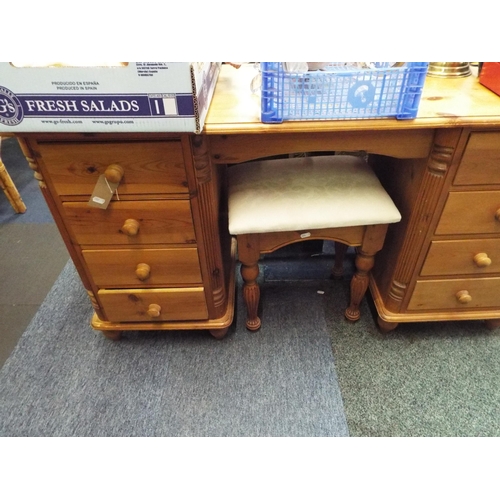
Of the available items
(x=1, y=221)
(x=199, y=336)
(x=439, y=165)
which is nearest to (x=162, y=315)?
(x=199, y=336)

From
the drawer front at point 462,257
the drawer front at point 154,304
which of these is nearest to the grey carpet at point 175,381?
the drawer front at point 154,304

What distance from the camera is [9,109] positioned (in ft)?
2.22

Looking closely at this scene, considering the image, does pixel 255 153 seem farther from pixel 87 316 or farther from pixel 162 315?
pixel 87 316

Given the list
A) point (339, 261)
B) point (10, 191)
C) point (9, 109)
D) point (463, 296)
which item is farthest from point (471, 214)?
point (10, 191)

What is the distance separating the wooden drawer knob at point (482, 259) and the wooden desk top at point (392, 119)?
36 centimetres

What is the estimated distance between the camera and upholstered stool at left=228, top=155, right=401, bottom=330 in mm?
914

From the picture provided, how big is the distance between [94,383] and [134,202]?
59cm

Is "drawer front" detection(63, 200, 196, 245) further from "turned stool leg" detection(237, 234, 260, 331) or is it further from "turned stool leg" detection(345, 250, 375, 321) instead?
"turned stool leg" detection(345, 250, 375, 321)

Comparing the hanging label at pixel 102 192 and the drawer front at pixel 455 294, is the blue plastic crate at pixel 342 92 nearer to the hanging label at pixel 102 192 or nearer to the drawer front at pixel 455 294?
the hanging label at pixel 102 192

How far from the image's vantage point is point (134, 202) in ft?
2.81

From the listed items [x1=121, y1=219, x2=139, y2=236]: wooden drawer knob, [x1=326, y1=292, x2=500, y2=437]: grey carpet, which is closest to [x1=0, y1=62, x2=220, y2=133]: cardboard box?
[x1=121, y1=219, x2=139, y2=236]: wooden drawer knob

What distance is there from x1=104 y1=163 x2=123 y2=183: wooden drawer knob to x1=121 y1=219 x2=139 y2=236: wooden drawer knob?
0.38 feet

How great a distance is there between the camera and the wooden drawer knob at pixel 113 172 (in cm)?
79

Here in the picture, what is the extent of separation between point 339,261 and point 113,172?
2.84 feet
